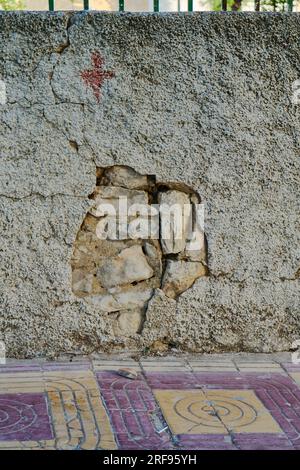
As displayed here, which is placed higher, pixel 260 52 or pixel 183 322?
pixel 260 52

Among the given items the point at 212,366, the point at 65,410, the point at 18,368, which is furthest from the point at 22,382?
the point at 212,366

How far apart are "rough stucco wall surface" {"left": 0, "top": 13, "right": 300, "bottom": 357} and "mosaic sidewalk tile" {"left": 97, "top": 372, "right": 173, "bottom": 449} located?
13.5 inches

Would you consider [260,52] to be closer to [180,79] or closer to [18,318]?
[180,79]

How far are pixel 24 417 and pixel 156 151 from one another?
4.03 feet

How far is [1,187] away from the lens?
118 inches

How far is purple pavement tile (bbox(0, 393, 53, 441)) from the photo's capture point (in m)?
2.33

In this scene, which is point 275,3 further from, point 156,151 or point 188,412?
point 188,412

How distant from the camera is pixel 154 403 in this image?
2633 mm

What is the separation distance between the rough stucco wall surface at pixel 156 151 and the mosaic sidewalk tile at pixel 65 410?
0.25m

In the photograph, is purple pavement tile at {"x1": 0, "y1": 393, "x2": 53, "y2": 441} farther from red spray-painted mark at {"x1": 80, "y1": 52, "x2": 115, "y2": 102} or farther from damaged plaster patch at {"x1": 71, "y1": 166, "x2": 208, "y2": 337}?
red spray-painted mark at {"x1": 80, "y1": 52, "x2": 115, "y2": 102}

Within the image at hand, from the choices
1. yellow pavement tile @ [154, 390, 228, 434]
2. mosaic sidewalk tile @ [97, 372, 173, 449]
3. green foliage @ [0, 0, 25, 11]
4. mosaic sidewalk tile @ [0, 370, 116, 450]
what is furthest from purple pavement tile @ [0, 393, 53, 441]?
green foliage @ [0, 0, 25, 11]
